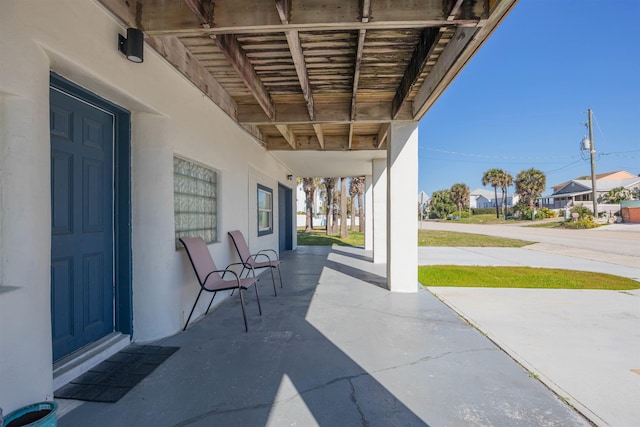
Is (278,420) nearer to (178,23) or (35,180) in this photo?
(35,180)

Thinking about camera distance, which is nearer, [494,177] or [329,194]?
[329,194]

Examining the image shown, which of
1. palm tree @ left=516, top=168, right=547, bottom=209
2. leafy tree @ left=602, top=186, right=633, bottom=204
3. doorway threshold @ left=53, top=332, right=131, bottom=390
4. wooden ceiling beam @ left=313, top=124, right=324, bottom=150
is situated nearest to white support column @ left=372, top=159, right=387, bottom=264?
wooden ceiling beam @ left=313, top=124, right=324, bottom=150

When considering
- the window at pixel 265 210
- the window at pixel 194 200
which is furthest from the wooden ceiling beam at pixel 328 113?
the window at pixel 265 210

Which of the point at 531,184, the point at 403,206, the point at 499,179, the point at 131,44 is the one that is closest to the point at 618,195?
the point at 531,184

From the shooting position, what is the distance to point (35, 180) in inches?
64.8

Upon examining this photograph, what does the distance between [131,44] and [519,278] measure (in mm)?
6854

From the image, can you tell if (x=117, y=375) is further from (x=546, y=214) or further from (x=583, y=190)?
(x=583, y=190)

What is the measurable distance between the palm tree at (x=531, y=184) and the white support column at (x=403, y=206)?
123ft

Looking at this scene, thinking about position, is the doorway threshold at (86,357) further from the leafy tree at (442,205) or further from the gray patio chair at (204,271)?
the leafy tree at (442,205)

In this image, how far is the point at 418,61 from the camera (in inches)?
127

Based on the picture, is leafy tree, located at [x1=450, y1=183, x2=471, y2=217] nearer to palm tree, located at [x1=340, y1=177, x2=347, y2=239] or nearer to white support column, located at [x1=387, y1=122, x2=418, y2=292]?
palm tree, located at [x1=340, y1=177, x2=347, y2=239]

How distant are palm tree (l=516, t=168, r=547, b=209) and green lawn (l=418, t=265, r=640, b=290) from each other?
112ft

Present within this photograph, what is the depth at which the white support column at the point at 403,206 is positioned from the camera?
489cm

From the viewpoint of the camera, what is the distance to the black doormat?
2051 mm
